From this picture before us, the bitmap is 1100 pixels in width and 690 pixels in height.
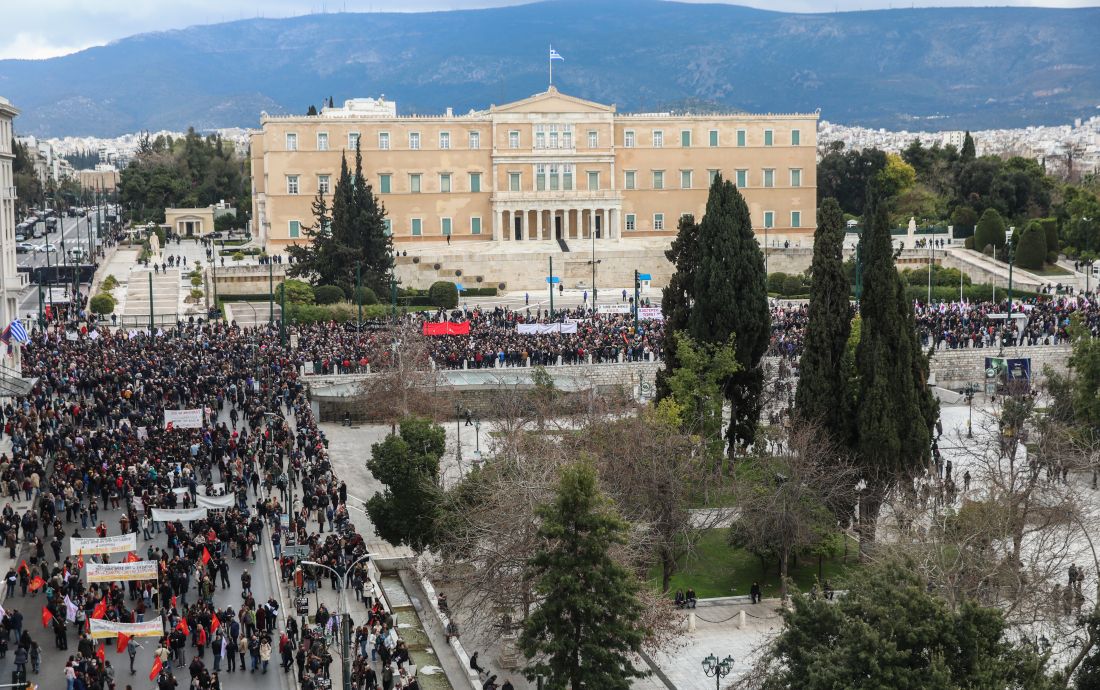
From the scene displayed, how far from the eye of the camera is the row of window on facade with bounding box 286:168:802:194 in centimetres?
7988

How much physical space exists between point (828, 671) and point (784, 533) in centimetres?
1180

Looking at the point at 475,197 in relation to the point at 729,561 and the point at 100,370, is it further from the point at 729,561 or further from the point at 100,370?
the point at 729,561

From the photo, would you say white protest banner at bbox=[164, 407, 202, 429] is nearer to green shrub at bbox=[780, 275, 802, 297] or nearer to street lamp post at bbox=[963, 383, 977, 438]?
street lamp post at bbox=[963, 383, 977, 438]

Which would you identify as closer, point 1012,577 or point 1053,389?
point 1012,577

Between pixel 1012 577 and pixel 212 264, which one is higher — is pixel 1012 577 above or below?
below

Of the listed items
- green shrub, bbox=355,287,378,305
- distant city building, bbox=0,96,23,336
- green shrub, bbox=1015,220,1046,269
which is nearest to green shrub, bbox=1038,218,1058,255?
green shrub, bbox=1015,220,1046,269

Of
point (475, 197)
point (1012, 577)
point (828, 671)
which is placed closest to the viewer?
point (828, 671)

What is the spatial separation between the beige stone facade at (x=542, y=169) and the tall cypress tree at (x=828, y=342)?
159 feet

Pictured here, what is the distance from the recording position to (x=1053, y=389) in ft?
138

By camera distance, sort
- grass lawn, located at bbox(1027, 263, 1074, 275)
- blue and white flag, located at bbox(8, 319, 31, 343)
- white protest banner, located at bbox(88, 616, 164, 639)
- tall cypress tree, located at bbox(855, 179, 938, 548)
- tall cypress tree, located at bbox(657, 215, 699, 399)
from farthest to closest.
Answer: grass lawn, located at bbox(1027, 263, 1074, 275), blue and white flag, located at bbox(8, 319, 31, 343), tall cypress tree, located at bbox(657, 215, 699, 399), tall cypress tree, located at bbox(855, 179, 938, 548), white protest banner, located at bbox(88, 616, 164, 639)

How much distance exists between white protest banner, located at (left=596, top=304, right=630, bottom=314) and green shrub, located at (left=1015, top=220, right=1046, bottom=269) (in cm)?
2149

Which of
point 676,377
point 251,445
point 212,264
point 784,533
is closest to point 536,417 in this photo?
point 676,377

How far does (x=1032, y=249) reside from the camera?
236 ft

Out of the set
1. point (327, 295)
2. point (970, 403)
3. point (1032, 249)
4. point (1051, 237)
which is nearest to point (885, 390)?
point (970, 403)
